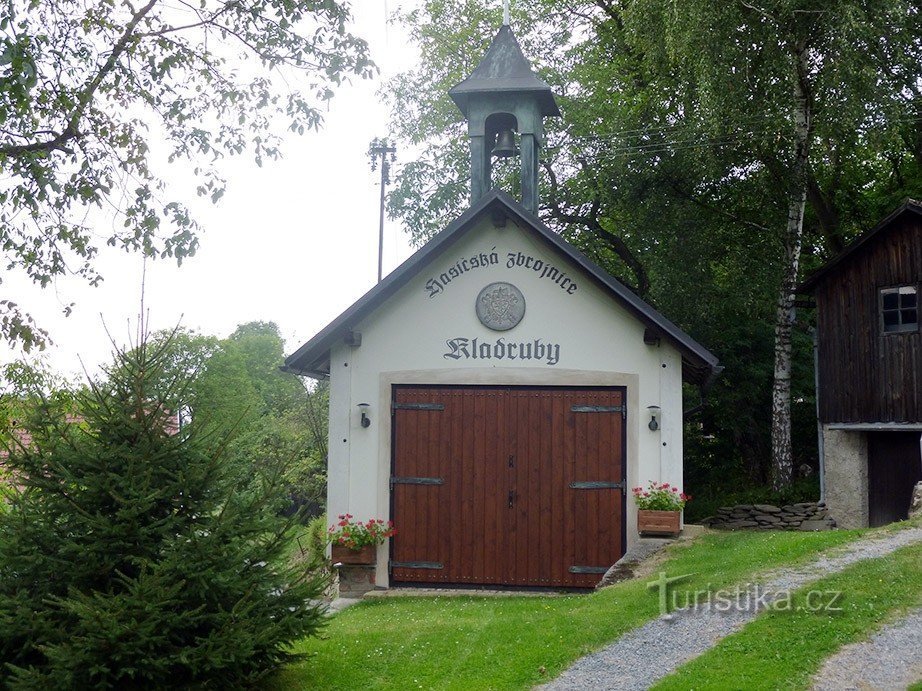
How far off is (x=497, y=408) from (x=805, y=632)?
18.3 feet

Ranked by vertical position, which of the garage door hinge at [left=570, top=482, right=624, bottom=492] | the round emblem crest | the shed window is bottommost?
the garage door hinge at [left=570, top=482, right=624, bottom=492]

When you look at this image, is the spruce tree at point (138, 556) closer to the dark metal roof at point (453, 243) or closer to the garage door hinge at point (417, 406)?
the dark metal roof at point (453, 243)

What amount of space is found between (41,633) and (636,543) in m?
7.37

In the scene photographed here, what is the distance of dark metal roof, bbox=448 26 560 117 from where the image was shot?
14078mm

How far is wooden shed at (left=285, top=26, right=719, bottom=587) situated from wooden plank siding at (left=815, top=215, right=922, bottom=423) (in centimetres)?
839

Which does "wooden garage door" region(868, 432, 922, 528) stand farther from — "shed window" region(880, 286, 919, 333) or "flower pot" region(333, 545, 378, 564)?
"flower pot" region(333, 545, 378, 564)

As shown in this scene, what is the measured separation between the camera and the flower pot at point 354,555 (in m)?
12.3

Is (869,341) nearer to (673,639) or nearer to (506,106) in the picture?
(506,106)

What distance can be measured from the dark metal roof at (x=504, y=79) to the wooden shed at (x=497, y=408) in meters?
2.36

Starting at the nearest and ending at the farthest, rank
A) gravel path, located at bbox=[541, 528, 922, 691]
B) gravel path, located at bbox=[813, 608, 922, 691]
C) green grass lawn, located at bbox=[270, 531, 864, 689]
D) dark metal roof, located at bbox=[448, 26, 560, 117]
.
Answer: gravel path, located at bbox=[813, 608, 922, 691], gravel path, located at bbox=[541, 528, 922, 691], green grass lawn, located at bbox=[270, 531, 864, 689], dark metal roof, located at bbox=[448, 26, 560, 117]

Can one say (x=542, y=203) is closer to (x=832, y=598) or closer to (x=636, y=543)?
(x=636, y=543)

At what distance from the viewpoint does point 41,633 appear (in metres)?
6.76

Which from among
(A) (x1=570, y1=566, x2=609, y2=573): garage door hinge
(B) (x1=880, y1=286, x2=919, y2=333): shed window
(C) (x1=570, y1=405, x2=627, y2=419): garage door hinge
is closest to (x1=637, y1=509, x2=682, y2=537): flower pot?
(A) (x1=570, y1=566, x2=609, y2=573): garage door hinge

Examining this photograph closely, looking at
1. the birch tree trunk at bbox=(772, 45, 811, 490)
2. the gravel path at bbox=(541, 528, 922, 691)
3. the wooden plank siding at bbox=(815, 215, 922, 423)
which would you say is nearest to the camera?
the gravel path at bbox=(541, 528, 922, 691)
